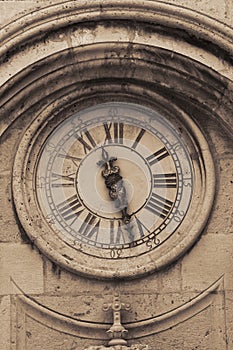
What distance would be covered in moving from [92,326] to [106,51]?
194cm

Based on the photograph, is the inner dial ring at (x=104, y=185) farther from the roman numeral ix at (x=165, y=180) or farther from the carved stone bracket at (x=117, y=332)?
the carved stone bracket at (x=117, y=332)

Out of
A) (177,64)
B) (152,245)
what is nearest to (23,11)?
(177,64)

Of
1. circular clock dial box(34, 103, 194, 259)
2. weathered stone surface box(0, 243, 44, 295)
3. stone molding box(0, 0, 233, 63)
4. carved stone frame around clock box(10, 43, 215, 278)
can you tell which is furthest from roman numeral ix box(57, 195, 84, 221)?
stone molding box(0, 0, 233, 63)

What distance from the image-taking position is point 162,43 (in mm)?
11578

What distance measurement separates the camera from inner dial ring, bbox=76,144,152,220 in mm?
11719

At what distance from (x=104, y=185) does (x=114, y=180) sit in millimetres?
86

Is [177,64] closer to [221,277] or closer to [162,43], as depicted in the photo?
[162,43]

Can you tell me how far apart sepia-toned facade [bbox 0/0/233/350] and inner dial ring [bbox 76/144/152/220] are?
0.01 metres

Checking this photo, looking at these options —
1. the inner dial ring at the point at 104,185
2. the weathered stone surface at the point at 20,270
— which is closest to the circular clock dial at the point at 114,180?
the inner dial ring at the point at 104,185

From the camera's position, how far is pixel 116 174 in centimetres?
1172

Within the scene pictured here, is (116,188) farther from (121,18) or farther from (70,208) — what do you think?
(121,18)

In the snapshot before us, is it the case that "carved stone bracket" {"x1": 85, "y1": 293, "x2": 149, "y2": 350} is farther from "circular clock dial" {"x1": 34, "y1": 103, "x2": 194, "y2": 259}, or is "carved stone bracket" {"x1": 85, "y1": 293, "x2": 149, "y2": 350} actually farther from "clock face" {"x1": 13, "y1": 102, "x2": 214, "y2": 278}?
"circular clock dial" {"x1": 34, "y1": 103, "x2": 194, "y2": 259}

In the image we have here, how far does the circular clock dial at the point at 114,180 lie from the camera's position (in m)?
11.7


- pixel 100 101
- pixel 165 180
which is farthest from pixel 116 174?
pixel 100 101
